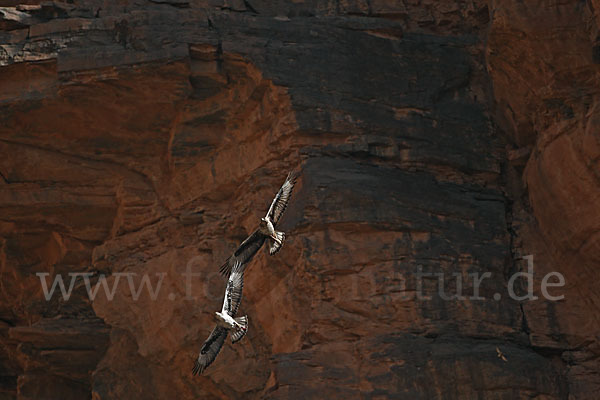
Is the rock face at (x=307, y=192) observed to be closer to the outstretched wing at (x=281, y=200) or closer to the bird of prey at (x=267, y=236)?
the outstretched wing at (x=281, y=200)

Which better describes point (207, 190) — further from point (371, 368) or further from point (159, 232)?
point (371, 368)

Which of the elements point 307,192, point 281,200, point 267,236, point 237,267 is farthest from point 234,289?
point 307,192

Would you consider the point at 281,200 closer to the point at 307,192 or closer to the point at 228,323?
the point at 307,192

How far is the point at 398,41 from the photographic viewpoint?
15094 millimetres

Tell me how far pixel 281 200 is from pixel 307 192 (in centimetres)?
63

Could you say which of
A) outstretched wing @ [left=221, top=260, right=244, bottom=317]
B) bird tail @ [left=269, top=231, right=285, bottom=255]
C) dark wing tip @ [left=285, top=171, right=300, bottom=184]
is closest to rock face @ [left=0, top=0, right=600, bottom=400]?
dark wing tip @ [left=285, top=171, right=300, bottom=184]

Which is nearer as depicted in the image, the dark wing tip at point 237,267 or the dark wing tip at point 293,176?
the dark wing tip at point 237,267

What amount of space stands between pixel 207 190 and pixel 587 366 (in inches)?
227

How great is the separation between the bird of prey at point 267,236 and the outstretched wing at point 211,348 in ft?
2.22

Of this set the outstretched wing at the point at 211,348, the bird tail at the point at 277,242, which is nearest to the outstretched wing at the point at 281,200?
the bird tail at the point at 277,242

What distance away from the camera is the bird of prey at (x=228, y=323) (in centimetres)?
1147

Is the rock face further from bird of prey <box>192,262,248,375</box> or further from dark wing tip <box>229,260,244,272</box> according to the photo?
dark wing tip <box>229,260,244,272</box>

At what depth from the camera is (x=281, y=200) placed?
1254cm

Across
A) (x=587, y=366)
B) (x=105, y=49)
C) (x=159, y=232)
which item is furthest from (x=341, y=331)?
(x=105, y=49)
